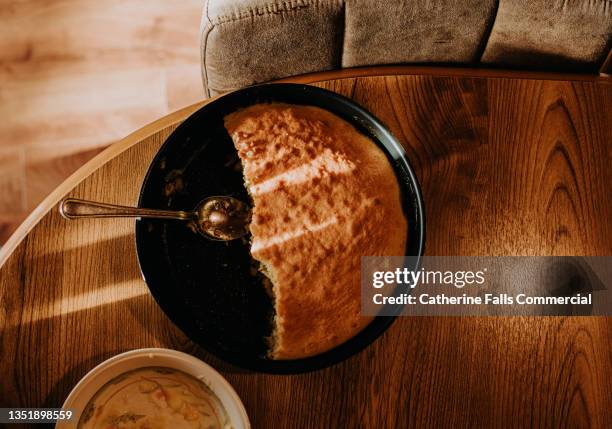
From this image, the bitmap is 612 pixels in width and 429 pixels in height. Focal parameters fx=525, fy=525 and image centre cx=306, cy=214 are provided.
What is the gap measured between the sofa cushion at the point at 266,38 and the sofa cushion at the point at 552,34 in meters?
0.33

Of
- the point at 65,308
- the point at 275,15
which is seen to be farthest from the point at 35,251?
the point at 275,15

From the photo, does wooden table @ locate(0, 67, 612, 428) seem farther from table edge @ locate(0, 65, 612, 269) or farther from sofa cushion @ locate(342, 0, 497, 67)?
sofa cushion @ locate(342, 0, 497, 67)

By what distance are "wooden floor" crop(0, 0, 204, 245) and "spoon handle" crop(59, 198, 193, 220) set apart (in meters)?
0.83

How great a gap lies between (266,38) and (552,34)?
56 cm

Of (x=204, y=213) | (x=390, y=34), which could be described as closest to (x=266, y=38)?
(x=390, y=34)

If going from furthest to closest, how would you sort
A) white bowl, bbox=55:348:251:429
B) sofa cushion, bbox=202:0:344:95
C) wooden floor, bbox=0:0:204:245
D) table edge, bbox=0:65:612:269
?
wooden floor, bbox=0:0:204:245, sofa cushion, bbox=202:0:344:95, table edge, bbox=0:65:612:269, white bowl, bbox=55:348:251:429

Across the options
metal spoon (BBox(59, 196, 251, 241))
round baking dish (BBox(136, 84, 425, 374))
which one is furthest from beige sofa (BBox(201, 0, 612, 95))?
metal spoon (BBox(59, 196, 251, 241))

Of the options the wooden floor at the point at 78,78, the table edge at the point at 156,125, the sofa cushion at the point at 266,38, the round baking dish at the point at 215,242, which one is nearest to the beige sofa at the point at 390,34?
the sofa cushion at the point at 266,38

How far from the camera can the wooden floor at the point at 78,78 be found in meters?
1.50

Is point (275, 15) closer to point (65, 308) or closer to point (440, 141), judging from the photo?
point (440, 141)

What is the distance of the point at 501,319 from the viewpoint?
85 centimetres

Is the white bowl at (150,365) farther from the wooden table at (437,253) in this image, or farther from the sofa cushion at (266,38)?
the sofa cushion at (266,38)

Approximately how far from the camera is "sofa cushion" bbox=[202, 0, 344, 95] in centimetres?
96

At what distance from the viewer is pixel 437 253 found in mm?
854
